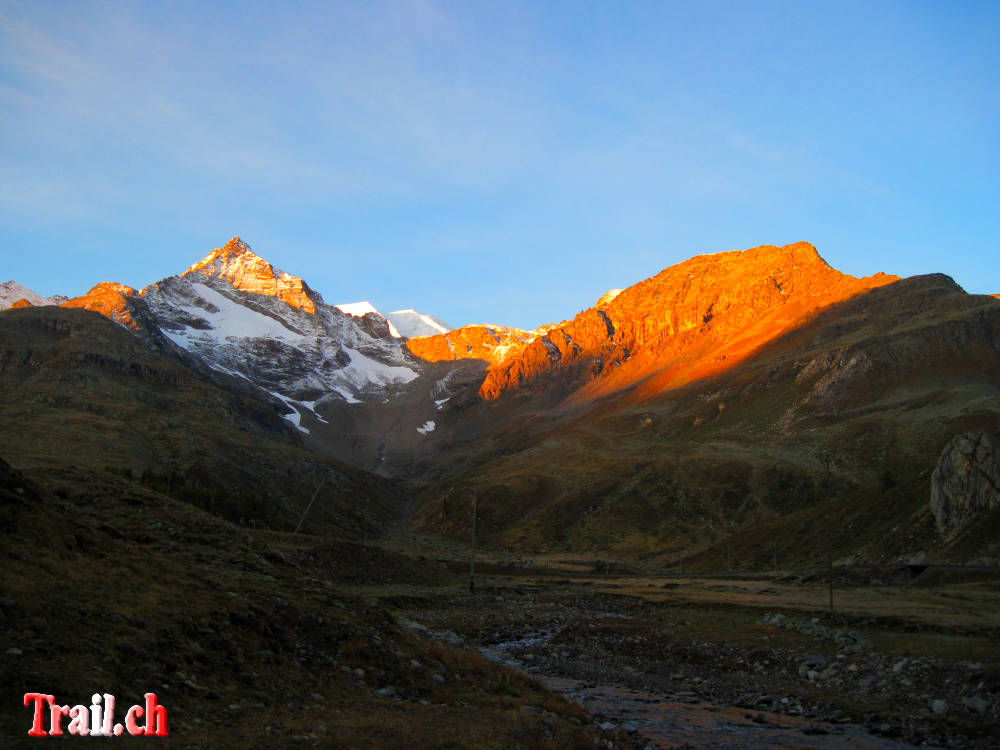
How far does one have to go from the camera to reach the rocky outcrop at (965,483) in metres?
76.1

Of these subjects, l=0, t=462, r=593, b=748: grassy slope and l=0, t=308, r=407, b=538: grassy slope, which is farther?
l=0, t=308, r=407, b=538: grassy slope

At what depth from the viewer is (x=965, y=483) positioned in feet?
258

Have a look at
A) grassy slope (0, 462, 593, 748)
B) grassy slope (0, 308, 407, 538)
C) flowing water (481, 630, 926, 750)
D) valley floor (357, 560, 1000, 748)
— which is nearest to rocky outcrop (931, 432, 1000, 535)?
valley floor (357, 560, 1000, 748)

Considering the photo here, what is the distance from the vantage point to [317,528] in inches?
5044

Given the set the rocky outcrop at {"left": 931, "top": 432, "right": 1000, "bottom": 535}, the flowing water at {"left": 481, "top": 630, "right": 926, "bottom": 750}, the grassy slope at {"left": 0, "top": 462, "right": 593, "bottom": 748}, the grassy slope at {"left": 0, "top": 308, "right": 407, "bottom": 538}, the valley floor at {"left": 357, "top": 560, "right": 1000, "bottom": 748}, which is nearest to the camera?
the grassy slope at {"left": 0, "top": 462, "right": 593, "bottom": 748}

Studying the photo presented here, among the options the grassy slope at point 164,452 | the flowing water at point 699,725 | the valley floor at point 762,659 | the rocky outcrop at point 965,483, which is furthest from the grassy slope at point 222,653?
the rocky outcrop at point 965,483

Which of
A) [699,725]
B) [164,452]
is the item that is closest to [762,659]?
[699,725]

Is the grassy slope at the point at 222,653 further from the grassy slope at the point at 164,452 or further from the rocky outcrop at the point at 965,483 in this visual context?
the rocky outcrop at the point at 965,483

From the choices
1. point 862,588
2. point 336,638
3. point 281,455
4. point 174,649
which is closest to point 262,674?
point 174,649

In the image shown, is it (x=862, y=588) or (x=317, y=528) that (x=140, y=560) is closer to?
(x=862, y=588)

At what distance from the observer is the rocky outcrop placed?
250 ft

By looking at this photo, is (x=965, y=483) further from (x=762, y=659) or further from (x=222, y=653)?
(x=222, y=653)

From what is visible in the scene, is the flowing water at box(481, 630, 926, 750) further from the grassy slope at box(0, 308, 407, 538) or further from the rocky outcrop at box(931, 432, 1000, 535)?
the grassy slope at box(0, 308, 407, 538)

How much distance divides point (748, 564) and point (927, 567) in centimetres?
4083
